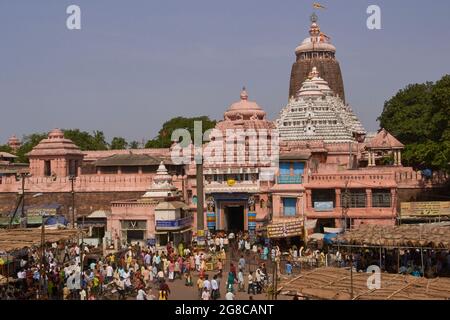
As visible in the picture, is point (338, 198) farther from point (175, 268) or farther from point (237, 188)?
point (175, 268)

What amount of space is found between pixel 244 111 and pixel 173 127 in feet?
85.8

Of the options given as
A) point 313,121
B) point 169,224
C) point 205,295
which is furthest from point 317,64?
point 205,295

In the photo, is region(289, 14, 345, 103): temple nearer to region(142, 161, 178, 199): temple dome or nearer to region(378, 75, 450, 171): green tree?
region(378, 75, 450, 171): green tree

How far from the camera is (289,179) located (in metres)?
38.6

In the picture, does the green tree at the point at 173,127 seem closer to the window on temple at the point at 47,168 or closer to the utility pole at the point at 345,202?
the window on temple at the point at 47,168

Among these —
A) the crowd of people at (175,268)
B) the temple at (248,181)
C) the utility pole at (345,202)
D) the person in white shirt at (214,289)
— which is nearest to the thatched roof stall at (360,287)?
the crowd of people at (175,268)

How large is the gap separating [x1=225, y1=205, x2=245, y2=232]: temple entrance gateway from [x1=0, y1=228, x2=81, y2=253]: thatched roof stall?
13878mm

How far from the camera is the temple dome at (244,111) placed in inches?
1996

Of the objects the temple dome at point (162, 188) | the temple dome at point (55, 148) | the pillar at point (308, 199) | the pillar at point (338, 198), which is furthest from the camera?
the temple dome at point (55, 148)

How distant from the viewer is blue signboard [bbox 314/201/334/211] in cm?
3734

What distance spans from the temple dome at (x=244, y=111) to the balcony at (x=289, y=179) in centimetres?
1195

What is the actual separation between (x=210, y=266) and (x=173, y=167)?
1952cm

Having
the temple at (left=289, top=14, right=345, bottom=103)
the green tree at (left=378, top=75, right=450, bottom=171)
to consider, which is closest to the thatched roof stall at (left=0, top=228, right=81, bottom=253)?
the green tree at (left=378, top=75, right=450, bottom=171)
